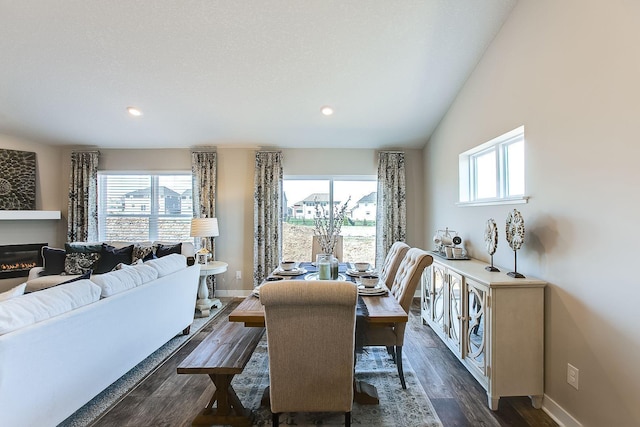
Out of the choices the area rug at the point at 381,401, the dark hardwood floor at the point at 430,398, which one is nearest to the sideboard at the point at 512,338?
the dark hardwood floor at the point at 430,398

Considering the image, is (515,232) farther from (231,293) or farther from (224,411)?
(231,293)

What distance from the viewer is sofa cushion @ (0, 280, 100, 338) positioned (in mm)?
1577

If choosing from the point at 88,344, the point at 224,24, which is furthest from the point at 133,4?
the point at 88,344

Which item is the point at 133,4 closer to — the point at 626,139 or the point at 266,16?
the point at 266,16

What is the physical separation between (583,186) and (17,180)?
6.81 metres

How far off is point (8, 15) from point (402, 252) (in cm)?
408

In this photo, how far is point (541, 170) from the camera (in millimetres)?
2184

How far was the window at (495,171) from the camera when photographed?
267 centimetres

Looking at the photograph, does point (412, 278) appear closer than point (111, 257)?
Yes

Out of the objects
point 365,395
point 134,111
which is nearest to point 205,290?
point 134,111

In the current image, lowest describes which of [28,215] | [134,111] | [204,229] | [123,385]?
[123,385]

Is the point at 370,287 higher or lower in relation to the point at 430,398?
higher

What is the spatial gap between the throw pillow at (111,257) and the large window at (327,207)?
217 cm

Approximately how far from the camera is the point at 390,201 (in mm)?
4719
